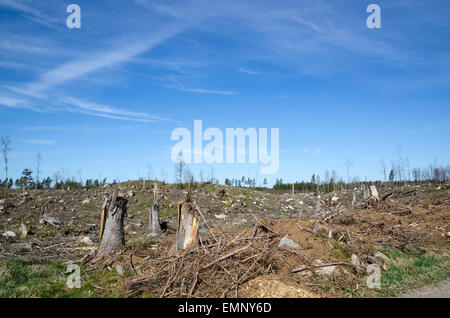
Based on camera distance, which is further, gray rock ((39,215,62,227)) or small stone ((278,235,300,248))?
gray rock ((39,215,62,227))

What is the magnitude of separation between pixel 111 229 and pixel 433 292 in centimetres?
723

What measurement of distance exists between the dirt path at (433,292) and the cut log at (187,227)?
433 cm

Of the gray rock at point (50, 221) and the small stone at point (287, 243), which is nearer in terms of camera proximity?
the small stone at point (287, 243)

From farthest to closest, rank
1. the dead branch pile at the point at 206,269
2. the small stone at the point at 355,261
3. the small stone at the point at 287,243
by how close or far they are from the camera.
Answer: the small stone at the point at 287,243
the small stone at the point at 355,261
the dead branch pile at the point at 206,269

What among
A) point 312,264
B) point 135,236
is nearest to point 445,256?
point 312,264

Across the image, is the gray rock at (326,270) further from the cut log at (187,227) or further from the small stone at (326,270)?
the cut log at (187,227)

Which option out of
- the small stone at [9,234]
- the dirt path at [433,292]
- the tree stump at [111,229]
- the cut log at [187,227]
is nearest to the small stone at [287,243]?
the cut log at [187,227]

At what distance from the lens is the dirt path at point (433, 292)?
5.55m

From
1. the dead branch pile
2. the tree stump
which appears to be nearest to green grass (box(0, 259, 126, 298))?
the dead branch pile

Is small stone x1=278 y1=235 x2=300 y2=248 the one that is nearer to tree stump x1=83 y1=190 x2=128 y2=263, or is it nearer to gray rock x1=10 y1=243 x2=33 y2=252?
tree stump x1=83 y1=190 x2=128 y2=263

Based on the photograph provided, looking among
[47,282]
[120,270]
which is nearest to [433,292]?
[120,270]

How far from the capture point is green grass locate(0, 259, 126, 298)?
5584 mm

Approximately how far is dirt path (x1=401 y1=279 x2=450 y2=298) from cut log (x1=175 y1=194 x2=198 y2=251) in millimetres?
4331
